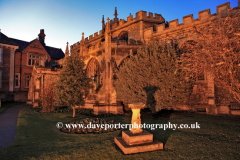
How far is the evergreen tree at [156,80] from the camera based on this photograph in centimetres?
963

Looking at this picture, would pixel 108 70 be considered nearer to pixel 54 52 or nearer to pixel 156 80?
pixel 156 80

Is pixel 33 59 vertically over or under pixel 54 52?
under

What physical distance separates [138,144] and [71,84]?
8721mm

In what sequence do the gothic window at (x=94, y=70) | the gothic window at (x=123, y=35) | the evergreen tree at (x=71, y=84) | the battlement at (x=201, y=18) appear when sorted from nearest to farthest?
the battlement at (x=201, y=18)
the evergreen tree at (x=71, y=84)
the gothic window at (x=94, y=70)
the gothic window at (x=123, y=35)

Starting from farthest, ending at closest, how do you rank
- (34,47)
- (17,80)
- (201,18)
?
1. (34,47)
2. (17,80)
3. (201,18)

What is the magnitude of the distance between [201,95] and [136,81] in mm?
6190

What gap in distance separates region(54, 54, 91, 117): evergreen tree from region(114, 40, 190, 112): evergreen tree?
426 centimetres

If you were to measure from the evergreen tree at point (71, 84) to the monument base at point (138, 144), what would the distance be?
789 centimetres

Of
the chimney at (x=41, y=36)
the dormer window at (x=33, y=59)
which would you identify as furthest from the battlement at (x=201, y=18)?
the chimney at (x=41, y=36)

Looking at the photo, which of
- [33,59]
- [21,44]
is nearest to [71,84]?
[33,59]

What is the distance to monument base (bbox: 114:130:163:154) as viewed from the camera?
4576 mm

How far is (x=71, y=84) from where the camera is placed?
11.8 m

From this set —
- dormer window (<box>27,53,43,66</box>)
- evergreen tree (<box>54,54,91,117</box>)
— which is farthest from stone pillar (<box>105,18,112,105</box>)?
dormer window (<box>27,53,43,66</box>)

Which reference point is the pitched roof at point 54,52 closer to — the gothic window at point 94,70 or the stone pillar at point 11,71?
the stone pillar at point 11,71
